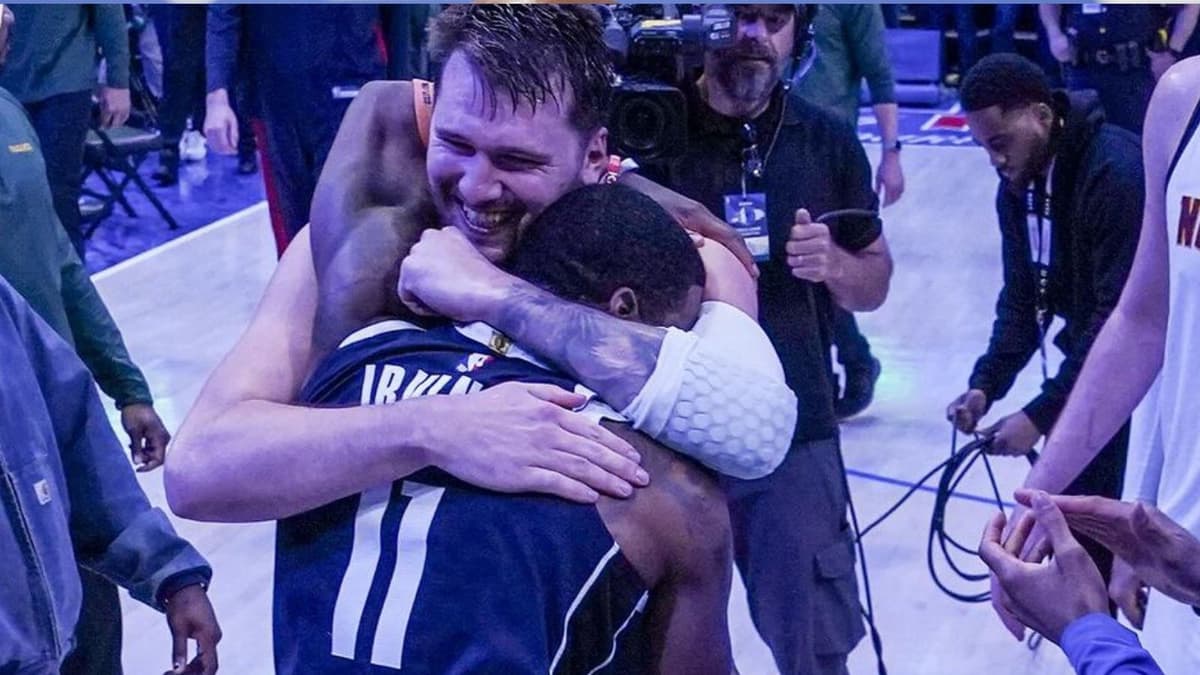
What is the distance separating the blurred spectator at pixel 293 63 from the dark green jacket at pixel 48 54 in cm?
64

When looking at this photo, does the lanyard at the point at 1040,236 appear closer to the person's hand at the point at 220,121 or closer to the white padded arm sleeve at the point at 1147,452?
the white padded arm sleeve at the point at 1147,452

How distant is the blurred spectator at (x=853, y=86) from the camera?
13.6 feet

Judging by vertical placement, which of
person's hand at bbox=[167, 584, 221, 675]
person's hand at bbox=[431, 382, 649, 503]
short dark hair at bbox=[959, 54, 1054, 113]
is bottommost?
person's hand at bbox=[167, 584, 221, 675]

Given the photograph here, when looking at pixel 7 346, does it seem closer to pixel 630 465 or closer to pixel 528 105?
pixel 528 105

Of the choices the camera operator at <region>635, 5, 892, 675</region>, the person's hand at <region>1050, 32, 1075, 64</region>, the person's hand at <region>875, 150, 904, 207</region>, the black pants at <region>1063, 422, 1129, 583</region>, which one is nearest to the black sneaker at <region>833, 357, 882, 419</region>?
the person's hand at <region>875, 150, 904, 207</region>

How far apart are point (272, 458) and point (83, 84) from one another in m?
3.06

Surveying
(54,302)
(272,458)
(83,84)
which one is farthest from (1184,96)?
(83,84)

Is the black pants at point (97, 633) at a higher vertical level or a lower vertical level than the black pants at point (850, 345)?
higher

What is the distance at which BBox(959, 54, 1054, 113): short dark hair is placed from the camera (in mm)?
2744

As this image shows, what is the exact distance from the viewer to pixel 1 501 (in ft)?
4.87

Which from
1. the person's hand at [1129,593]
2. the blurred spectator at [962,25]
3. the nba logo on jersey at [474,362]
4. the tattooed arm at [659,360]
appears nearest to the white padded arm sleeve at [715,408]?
the tattooed arm at [659,360]

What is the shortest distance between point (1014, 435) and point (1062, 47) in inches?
127

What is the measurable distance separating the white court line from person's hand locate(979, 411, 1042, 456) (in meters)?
3.51

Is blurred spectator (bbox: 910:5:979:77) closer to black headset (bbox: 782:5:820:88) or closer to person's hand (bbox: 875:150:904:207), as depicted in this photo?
person's hand (bbox: 875:150:904:207)
